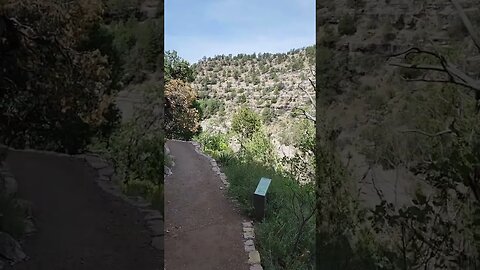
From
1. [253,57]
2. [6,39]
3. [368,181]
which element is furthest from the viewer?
[253,57]

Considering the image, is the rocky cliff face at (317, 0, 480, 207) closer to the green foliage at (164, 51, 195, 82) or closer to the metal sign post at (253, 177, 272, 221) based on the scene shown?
the metal sign post at (253, 177, 272, 221)

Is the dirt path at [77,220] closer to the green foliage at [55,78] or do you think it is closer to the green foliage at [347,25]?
the green foliage at [55,78]

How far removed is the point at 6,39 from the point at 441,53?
2061 mm

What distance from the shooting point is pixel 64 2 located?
218 cm

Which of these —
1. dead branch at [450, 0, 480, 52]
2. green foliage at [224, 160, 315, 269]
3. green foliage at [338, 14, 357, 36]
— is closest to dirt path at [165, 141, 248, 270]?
green foliage at [224, 160, 315, 269]

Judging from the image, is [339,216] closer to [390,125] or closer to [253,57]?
[390,125]

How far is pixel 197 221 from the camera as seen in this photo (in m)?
2.62

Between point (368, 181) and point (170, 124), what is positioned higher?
point (170, 124)

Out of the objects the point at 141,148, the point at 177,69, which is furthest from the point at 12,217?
the point at 177,69

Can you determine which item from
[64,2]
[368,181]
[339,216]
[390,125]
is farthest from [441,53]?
[64,2]

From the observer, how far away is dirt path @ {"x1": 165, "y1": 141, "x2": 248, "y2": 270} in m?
2.55

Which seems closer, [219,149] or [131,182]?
[131,182]

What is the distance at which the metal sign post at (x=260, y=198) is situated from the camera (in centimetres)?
263

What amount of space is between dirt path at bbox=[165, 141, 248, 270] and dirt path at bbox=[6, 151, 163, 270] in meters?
0.31
